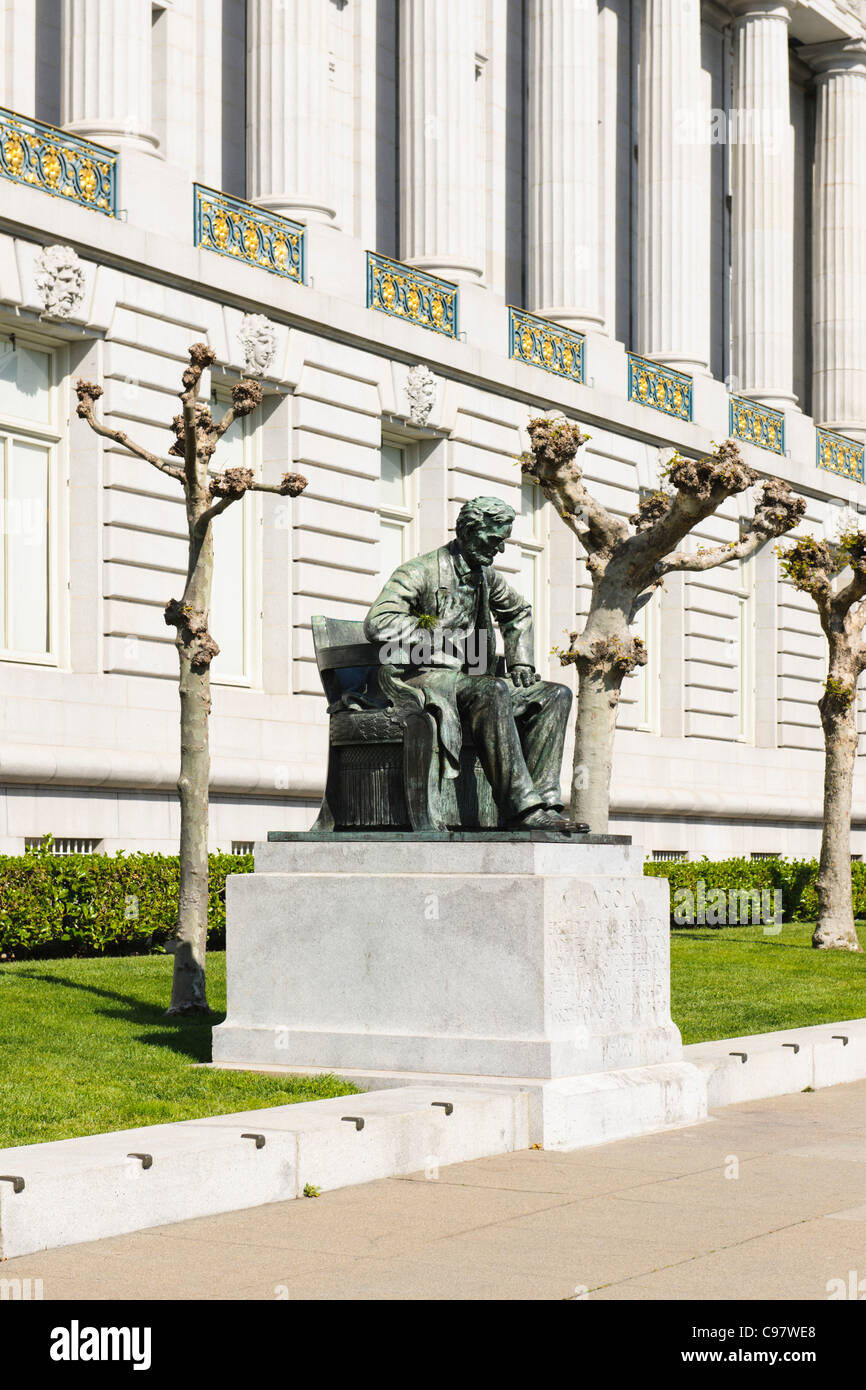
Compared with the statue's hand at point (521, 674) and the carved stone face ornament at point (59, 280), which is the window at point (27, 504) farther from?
the statue's hand at point (521, 674)

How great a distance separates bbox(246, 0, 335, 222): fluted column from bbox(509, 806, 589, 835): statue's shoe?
56.2 ft

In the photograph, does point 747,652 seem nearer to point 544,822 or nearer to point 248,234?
point 248,234

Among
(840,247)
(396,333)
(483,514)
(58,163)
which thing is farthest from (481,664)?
(840,247)

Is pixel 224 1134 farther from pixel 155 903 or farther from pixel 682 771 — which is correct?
A: pixel 682 771

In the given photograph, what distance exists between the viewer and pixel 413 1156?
356 inches

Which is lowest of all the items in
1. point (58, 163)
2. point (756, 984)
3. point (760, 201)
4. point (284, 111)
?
point (756, 984)

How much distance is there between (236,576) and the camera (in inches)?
1000

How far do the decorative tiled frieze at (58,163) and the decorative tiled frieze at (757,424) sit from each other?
17455 mm

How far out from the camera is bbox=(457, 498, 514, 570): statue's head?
1163 centimetres

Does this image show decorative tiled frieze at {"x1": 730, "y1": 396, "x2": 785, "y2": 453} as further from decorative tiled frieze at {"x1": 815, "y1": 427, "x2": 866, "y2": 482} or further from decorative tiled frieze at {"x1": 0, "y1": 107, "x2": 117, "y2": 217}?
decorative tiled frieze at {"x1": 0, "y1": 107, "x2": 117, "y2": 217}

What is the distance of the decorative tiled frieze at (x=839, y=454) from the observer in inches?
1610

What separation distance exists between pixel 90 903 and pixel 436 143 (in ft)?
49.4

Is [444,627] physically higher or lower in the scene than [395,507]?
lower
